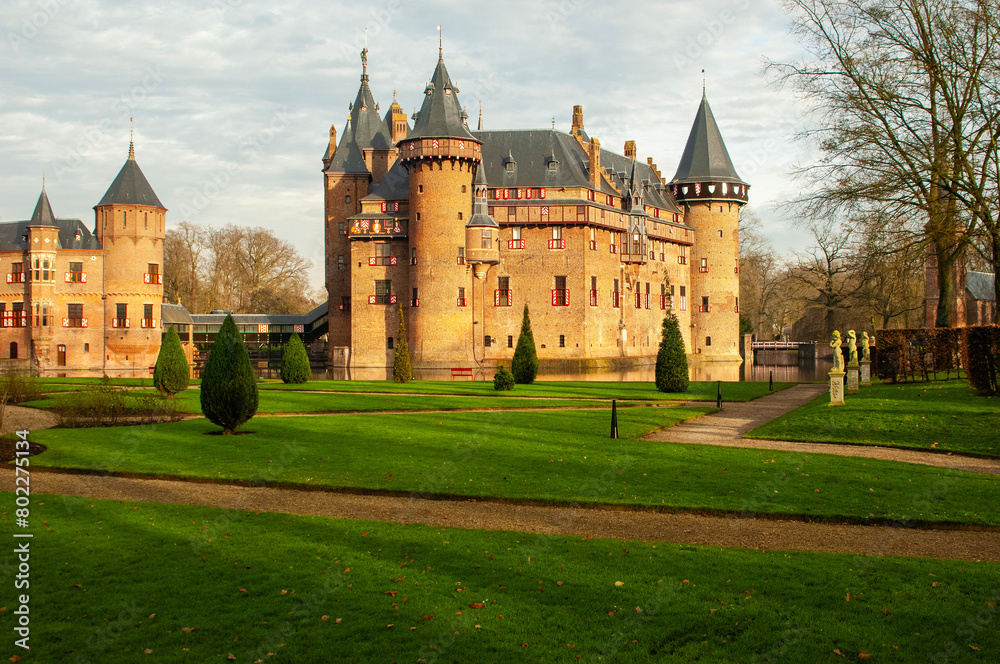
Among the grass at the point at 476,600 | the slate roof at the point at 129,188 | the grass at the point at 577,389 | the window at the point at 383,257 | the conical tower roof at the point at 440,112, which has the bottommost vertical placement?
the grass at the point at 476,600

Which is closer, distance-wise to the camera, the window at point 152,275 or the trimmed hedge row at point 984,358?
the trimmed hedge row at point 984,358

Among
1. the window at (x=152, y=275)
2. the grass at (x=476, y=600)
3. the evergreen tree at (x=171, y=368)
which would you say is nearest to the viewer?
the grass at (x=476, y=600)

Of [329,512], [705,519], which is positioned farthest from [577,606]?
[329,512]

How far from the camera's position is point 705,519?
875 cm

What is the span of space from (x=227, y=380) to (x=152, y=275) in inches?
1575

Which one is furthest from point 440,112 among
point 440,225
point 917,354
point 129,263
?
point 917,354

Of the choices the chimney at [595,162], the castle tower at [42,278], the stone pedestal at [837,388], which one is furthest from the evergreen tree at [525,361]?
the castle tower at [42,278]

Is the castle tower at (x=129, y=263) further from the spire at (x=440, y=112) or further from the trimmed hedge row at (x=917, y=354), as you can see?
the trimmed hedge row at (x=917, y=354)

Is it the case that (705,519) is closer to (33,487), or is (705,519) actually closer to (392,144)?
(33,487)

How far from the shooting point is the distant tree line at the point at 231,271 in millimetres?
73250

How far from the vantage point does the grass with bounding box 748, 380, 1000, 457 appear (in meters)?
13.9

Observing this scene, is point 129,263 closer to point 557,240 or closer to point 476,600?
point 557,240

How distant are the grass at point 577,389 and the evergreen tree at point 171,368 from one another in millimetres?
5900

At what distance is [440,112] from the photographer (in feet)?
149
